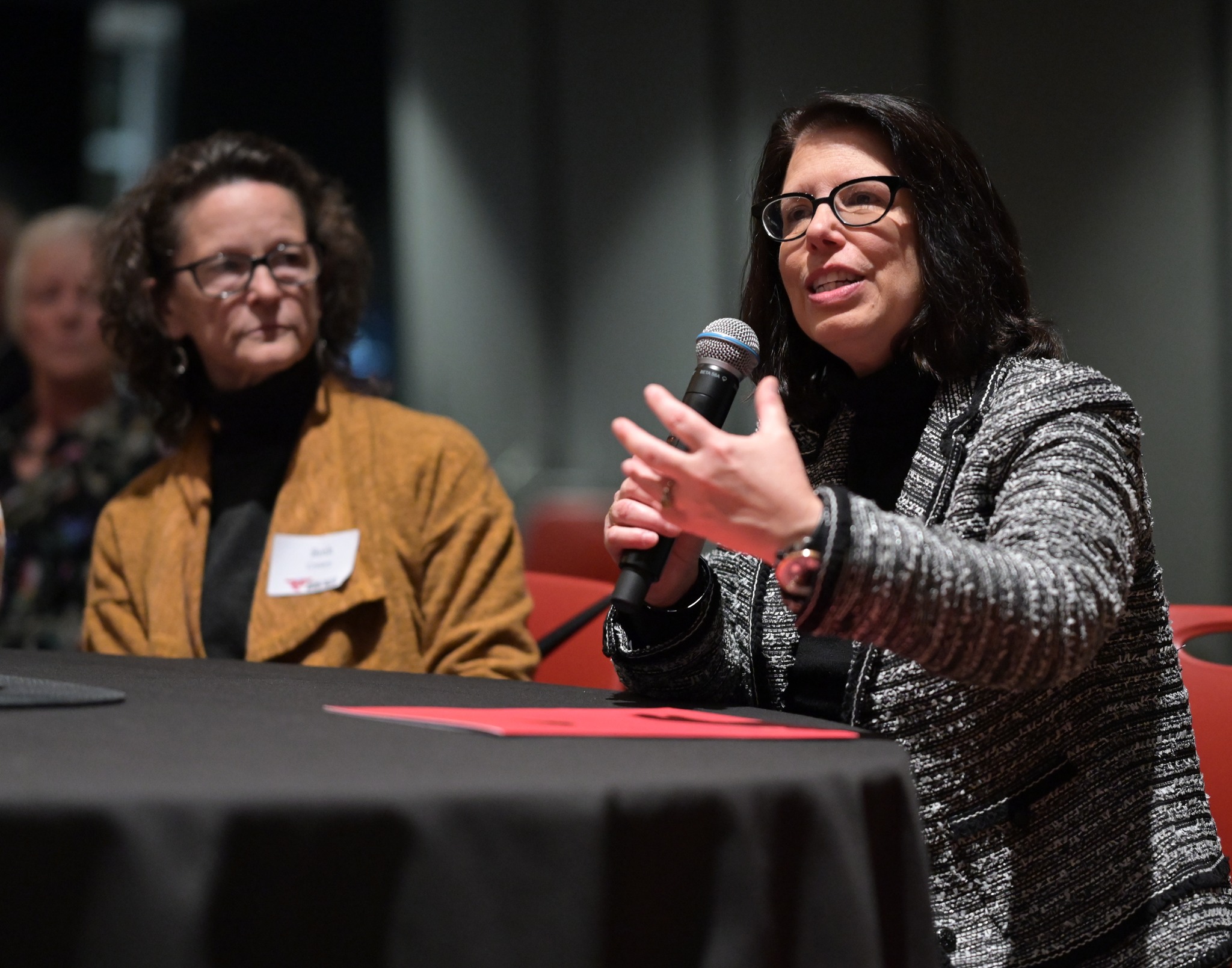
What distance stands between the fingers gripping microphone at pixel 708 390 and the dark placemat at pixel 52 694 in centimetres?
46

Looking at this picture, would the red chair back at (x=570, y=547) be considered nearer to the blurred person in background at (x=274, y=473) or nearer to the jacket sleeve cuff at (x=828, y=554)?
the blurred person in background at (x=274, y=473)

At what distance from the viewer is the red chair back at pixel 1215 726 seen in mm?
1438

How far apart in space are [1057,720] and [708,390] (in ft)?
1.55

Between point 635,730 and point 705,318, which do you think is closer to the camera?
point 635,730

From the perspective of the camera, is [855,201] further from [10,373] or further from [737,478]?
[10,373]

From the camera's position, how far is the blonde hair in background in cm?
356

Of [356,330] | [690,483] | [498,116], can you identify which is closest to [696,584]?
Result: [690,483]

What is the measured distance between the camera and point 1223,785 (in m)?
1.45

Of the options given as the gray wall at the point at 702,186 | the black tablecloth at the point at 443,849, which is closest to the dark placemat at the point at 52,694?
the black tablecloth at the point at 443,849

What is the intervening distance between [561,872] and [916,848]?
0.28 meters

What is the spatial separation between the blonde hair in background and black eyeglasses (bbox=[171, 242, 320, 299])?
1436mm

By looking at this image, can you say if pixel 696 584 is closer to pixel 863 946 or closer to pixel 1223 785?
pixel 863 946

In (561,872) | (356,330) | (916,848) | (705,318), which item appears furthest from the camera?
(705,318)

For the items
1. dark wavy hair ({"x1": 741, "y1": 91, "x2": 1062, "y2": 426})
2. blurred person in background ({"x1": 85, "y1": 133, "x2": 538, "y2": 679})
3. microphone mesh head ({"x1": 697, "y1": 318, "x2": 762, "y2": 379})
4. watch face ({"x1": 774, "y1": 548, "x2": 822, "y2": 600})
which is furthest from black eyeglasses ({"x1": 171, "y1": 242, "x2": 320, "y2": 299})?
watch face ({"x1": 774, "y1": 548, "x2": 822, "y2": 600})
